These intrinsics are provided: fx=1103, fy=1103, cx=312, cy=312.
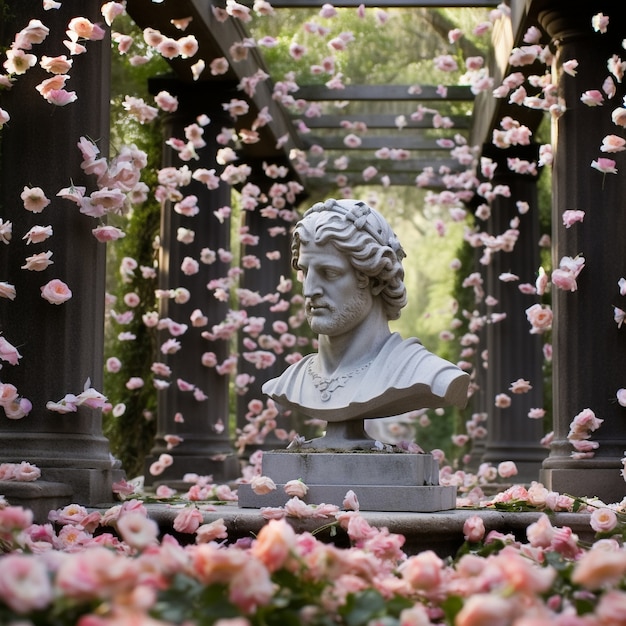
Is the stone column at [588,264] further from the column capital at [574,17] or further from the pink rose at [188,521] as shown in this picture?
the pink rose at [188,521]

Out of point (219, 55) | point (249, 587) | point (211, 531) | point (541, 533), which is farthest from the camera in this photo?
point (219, 55)

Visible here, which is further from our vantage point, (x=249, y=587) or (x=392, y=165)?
(x=392, y=165)

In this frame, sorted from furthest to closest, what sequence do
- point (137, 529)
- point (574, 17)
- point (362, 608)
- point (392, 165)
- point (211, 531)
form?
point (392, 165) → point (574, 17) → point (211, 531) → point (137, 529) → point (362, 608)

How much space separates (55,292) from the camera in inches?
209

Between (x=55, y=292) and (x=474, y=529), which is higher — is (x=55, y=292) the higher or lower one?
the higher one

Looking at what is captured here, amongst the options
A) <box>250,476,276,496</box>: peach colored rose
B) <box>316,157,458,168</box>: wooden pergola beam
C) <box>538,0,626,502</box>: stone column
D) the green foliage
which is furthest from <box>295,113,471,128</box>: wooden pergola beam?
<box>250,476,276,496</box>: peach colored rose

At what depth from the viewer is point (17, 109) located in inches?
220

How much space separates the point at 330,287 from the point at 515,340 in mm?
5807

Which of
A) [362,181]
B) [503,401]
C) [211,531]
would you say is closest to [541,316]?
[503,401]

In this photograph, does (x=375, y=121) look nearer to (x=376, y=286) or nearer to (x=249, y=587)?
(x=376, y=286)

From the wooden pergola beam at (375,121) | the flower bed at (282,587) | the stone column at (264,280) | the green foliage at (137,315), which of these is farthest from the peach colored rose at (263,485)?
the wooden pergola beam at (375,121)

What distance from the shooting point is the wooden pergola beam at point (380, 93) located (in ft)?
36.9

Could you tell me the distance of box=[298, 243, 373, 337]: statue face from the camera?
5.12 meters

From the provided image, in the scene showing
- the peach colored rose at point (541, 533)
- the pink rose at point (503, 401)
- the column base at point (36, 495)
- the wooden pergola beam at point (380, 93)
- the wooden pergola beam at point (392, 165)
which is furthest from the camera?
the wooden pergola beam at point (392, 165)
